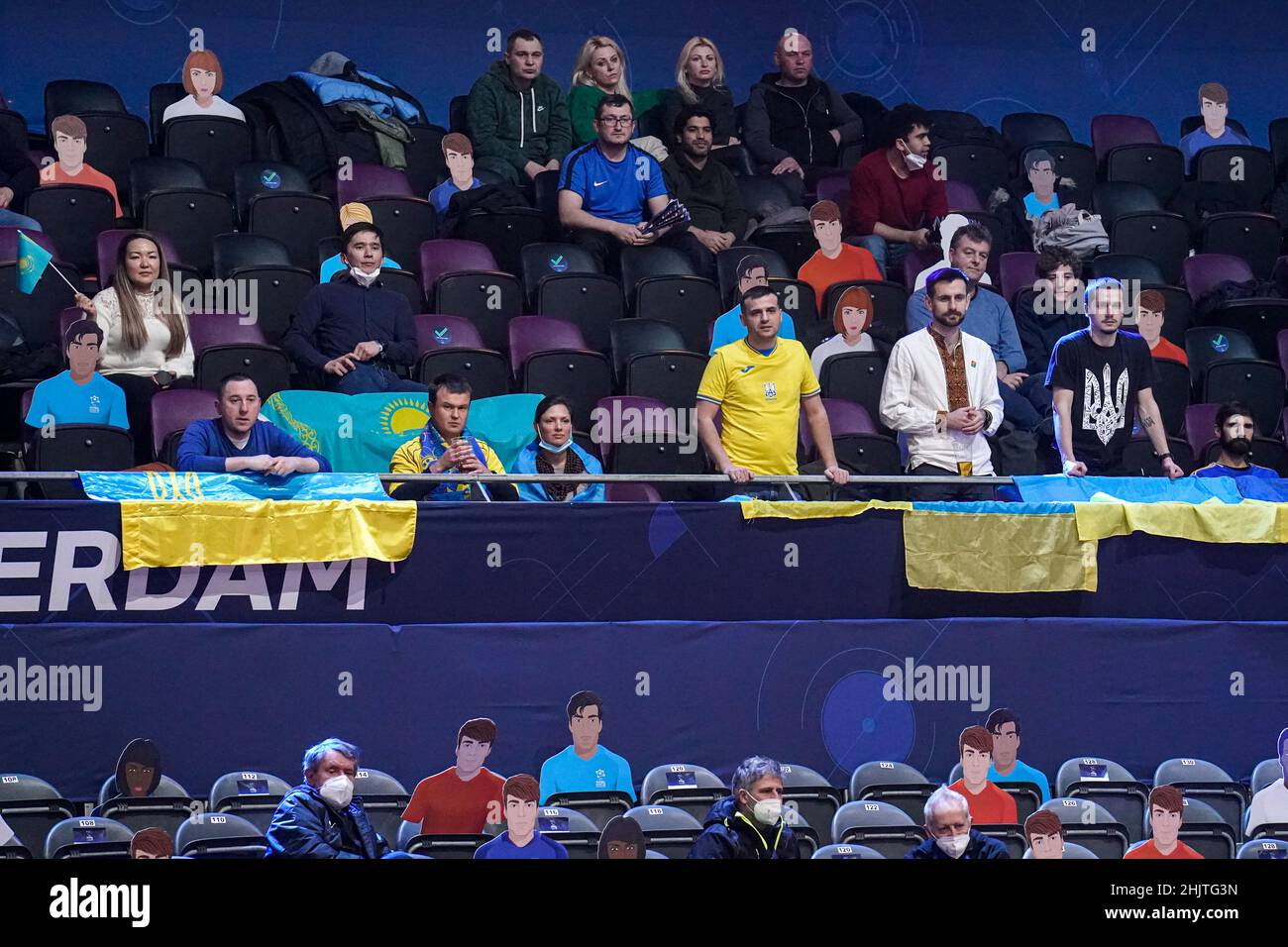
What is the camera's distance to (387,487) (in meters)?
8.47

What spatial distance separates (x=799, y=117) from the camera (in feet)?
40.0

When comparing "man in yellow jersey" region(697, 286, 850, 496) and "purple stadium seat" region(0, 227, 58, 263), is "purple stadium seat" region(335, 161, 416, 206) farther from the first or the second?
"man in yellow jersey" region(697, 286, 850, 496)

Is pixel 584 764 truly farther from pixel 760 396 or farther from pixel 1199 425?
pixel 1199 425

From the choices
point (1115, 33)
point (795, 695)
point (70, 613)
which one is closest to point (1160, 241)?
point (1115, 33)

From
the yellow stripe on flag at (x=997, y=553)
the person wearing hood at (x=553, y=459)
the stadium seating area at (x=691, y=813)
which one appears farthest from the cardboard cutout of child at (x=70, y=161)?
the yellow stripe on flag at (x=997, y=553)

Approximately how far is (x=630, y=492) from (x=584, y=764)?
1423mm

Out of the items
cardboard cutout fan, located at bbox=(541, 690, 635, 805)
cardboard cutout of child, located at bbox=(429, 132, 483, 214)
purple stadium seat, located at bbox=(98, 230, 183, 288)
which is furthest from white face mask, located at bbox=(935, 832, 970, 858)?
cardboard cutout of child, located at bbox=(429, 132, 483, 214)

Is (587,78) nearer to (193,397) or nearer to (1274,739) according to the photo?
(193,397)

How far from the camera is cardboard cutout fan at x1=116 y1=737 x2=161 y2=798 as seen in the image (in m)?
7.73

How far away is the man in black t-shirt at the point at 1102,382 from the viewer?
916cm

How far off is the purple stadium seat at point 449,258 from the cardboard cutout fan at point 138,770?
3.42m

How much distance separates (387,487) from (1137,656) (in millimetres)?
3412

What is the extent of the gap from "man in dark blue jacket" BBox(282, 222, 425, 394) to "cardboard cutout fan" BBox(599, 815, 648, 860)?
9.28 ft

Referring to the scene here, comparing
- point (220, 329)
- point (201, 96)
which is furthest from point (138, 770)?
point (201, 96)
